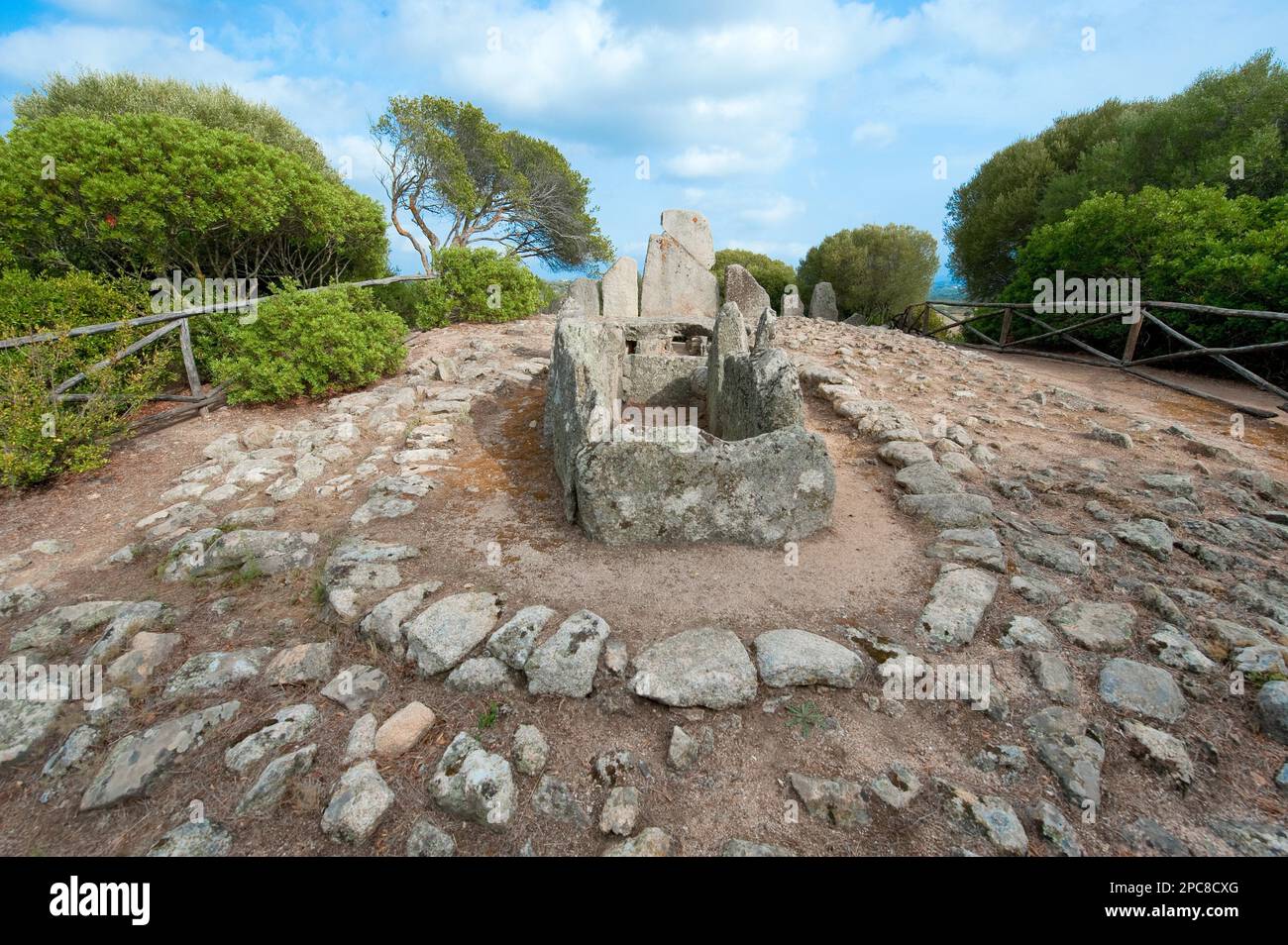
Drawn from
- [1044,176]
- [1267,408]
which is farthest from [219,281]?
[1044,176]

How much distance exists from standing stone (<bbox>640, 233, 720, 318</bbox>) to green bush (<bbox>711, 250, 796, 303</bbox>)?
14406 millimetres

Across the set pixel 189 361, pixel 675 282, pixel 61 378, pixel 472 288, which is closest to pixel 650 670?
pixel 189 361

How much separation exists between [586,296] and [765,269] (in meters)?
16.0

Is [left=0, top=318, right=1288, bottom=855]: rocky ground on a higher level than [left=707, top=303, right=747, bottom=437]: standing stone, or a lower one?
lower

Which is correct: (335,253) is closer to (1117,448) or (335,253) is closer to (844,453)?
(844,453)

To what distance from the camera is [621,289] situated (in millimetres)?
9781

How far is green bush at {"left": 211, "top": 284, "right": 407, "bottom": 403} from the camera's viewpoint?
6.66 metres

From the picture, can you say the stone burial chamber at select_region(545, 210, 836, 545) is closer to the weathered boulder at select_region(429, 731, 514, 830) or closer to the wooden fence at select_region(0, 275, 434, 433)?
the weathered boulder at select_region(429, 731, 514, 830)

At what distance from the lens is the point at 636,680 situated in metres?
2.52

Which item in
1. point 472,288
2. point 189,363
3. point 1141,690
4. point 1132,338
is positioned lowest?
point 1141,690

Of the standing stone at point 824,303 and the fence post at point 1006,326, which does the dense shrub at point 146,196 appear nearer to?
the fence post at point 1006,326

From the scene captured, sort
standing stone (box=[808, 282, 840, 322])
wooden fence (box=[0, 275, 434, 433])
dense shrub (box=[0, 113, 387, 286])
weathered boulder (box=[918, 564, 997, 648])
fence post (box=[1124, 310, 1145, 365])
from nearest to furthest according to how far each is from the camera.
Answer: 1. weathered boulder (box=[918, 564, 997, 648])
2. wooden fence (box=[0, 275, 434, 433])
3. dense shrub (box=[0, 113, 387, 286])
4. fence post (box=[1124, 310, 1145, 365])
5. standing stone (box=[808, 282, 840, 322])

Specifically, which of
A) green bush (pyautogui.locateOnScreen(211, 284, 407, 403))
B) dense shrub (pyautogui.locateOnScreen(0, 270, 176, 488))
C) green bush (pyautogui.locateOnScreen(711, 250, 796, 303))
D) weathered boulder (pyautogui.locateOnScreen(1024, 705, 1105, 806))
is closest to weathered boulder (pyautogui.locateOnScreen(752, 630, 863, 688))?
weathered boulder (pyautogui.locateOnScreen(1024, 705, 1105, 806))

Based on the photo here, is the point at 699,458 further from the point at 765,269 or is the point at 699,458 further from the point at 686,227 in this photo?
the point at 765,269
